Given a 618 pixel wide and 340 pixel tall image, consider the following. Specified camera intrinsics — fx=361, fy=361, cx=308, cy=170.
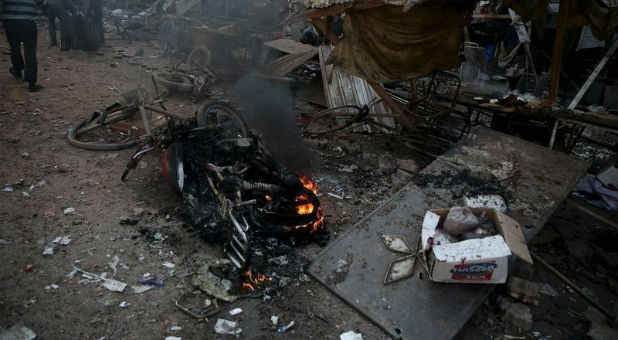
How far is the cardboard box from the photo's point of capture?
319 centimetres

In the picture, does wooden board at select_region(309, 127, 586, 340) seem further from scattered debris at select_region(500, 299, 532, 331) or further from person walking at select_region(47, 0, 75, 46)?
person walking at select_region(47, 0, 75, 46)

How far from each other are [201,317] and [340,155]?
13.3 ft

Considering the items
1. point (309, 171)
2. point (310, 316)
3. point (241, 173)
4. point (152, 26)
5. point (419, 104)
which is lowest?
point (310, 316)

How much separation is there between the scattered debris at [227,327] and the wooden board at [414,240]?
0.95 metres

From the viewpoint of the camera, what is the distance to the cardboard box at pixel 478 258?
3188mm

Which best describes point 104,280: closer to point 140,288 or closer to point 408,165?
point 140,288

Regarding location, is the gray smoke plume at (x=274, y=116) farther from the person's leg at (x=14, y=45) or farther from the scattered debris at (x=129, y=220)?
the person's leg at (x=14, y=45)

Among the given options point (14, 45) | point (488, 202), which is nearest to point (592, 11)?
point (488, 202)

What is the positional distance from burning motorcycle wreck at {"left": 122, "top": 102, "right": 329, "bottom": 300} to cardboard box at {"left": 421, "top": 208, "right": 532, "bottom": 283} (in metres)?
1.46

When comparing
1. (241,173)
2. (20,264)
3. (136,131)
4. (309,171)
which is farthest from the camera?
(136,131)

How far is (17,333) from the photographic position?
298 centimetres

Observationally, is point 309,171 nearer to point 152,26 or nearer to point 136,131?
point 136,131

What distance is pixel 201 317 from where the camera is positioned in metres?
3.28

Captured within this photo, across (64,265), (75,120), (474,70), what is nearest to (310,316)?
(64,265)
